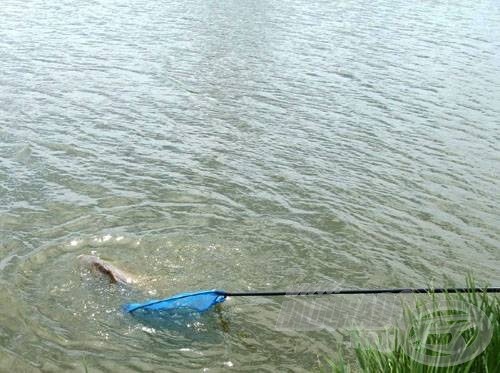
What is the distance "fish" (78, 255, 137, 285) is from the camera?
768 centimetres

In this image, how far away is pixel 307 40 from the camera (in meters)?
22.5

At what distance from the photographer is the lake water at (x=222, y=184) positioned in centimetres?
702

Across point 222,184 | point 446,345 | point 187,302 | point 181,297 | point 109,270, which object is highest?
point 446,345

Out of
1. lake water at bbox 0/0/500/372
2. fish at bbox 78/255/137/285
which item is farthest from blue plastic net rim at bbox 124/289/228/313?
fish at bbox 78/255/137/285

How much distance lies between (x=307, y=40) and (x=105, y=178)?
554 inches

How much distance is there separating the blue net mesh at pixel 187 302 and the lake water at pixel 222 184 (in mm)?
206

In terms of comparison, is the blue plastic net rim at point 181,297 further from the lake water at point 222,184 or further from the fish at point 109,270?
the fish at point 109,270

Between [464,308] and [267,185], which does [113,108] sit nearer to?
[267,185]

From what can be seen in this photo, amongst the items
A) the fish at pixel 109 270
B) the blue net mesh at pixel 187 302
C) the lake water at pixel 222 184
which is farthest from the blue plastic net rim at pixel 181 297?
the fish at pixel 109 270

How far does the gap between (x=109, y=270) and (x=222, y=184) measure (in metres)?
3.57

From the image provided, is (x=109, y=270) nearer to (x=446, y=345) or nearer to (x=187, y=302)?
(x=187, y=302)

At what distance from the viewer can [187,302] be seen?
693cm

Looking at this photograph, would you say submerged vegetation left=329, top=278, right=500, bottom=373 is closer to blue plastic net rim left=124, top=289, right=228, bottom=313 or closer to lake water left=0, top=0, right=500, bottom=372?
lake water left=0, top=0, right=500, bottom=372

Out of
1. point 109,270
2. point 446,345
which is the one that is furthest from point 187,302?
point 446,345
